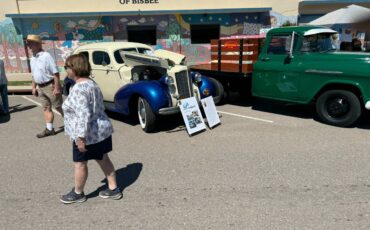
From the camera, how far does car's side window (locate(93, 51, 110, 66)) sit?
24.4ft

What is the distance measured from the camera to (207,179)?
419cm

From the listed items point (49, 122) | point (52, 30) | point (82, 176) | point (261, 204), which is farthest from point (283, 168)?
point (52, 30)

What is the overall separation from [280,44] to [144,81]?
3082mm

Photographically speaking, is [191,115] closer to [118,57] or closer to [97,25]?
[118,57]

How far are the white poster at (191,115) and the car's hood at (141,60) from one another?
0.84m

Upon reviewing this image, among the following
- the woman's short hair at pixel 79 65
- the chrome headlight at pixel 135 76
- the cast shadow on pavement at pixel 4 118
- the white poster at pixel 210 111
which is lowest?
the cast shadow on pavement at pixel 4 118

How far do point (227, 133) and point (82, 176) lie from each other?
3.21 metres

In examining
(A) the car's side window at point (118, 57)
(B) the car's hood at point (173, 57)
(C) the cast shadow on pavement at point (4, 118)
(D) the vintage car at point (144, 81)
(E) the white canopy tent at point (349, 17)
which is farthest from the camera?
(E) the white canopy tent at point (349, 17)

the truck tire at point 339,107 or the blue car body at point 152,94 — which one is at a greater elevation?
the blue car body at point 152,94

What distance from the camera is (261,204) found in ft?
11.6

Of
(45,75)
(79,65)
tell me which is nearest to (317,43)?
(79,65)

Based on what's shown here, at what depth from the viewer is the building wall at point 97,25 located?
50.9ft

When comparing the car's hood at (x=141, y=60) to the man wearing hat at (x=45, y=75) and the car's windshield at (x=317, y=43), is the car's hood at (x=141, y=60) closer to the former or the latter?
the man wearing hat at (x=45, y=75)

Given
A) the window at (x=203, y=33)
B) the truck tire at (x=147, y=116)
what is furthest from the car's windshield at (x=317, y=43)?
the window at (x=203, y=33)
